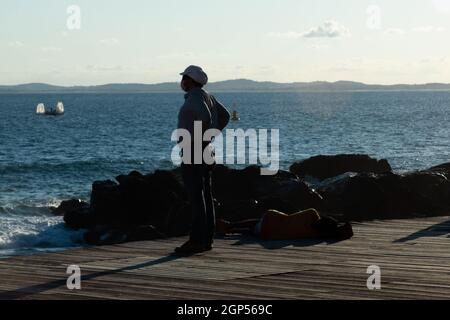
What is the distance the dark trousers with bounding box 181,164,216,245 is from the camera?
9211 mm

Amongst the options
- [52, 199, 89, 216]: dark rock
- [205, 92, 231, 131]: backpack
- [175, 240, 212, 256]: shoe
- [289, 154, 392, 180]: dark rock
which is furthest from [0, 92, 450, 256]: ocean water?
[205, 92, 231, 131]: backpack

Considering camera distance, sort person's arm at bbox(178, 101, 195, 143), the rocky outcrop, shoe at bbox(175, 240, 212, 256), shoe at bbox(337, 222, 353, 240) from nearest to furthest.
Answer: person's arm at bbox(178, 101, 195, 143), shoe at bbox(175, 240, 212, 256), shoe at bbox(337, 222, 353, 240), the rocky outcrop

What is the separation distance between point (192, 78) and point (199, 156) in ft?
2.39

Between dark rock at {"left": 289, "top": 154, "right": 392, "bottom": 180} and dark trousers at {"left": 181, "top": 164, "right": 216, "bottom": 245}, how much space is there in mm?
24156

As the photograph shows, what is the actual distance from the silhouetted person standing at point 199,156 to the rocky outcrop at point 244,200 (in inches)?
341

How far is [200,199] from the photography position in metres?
9.34

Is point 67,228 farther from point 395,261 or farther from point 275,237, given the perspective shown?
point 395,261

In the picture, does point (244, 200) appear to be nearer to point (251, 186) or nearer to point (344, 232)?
point (251, 186)

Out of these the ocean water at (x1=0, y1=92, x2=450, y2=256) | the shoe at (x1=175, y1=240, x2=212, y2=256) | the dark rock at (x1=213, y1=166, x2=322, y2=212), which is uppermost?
the shoe at (x1=175, y1=240, x2=212, y2=256)

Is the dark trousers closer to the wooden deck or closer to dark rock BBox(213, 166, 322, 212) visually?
the wooden deck

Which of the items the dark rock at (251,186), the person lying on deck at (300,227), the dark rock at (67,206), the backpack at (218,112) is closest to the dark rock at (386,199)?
the dark rock at (251,186)

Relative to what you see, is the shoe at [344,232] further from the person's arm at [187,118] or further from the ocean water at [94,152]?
the ocean water at [94,152]

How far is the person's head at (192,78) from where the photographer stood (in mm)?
9055
